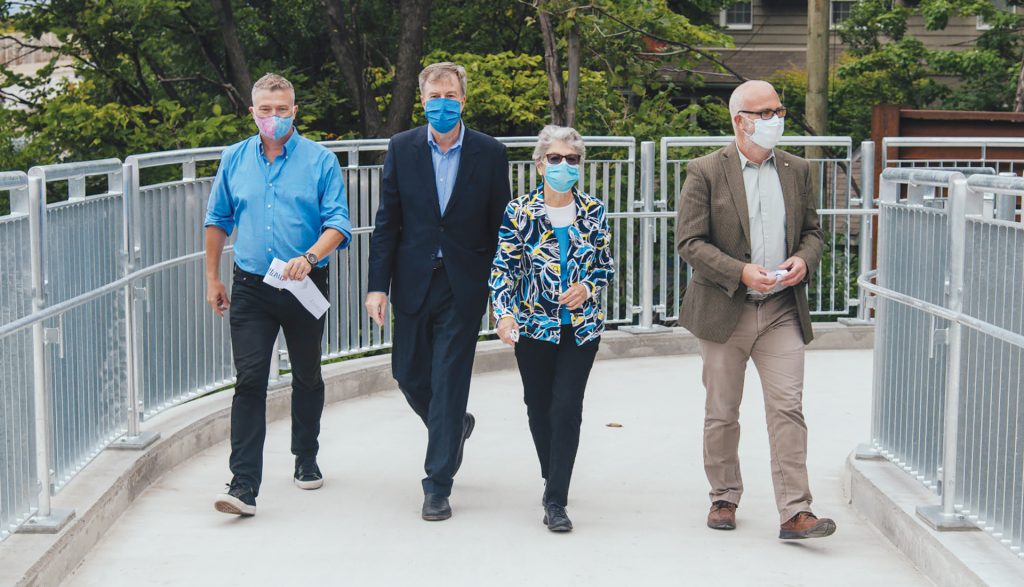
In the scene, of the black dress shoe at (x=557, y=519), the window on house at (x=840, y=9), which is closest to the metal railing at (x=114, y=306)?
the black dress shoe at (x=557, y=519)

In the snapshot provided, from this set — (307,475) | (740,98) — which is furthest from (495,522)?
(740,98)

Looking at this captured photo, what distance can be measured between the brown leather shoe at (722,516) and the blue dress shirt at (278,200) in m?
2.02

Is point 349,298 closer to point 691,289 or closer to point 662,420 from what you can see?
point 662,420

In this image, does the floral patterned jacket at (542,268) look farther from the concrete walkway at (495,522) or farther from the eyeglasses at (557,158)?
the concrete walkway at (495,522)

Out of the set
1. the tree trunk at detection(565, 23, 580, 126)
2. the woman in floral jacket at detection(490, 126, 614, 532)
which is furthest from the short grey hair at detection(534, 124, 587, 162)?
the tree trunk at detection(565, 23, 580, 126)

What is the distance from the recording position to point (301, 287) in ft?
22.3

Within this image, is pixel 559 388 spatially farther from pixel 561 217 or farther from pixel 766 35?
pixel 766 35

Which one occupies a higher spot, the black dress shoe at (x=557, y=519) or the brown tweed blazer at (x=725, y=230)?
the brown tweed blazer at (x=725, y=230)

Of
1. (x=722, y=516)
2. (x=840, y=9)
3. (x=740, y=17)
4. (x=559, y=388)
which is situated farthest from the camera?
(x=740, y=17)

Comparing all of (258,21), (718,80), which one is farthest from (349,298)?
(718,80)

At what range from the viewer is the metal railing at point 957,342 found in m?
5.48

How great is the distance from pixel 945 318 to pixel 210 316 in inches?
164

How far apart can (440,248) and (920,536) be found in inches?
93.7

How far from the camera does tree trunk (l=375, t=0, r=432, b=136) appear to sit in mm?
18891
